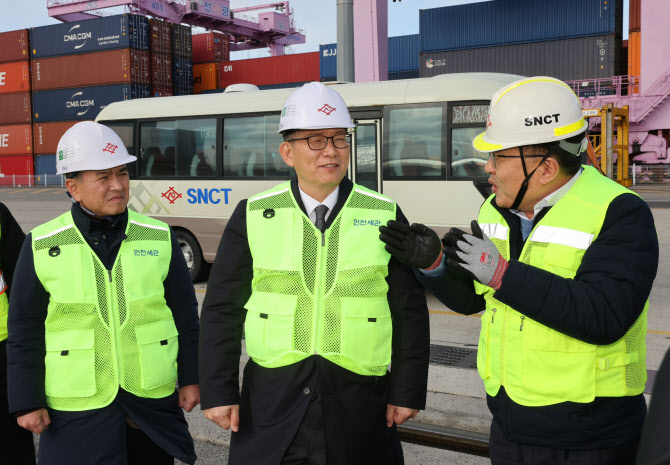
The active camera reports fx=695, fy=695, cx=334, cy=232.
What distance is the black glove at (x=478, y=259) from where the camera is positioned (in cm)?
216

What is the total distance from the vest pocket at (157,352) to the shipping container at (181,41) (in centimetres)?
4471

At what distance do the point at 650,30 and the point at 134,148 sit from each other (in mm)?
27884

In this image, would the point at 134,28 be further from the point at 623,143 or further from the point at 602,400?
the point at 602,400

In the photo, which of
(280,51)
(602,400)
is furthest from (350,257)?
(280,51)

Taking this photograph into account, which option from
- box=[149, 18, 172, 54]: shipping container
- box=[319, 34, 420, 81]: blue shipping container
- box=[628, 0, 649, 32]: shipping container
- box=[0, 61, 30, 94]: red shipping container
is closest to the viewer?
box=[628, 0, 649, 32]: shipping container

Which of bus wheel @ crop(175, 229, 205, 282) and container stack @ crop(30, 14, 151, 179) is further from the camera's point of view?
container stack @ crop(30, 14, 151, 179)

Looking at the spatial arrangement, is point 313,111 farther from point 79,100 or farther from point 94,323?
point 79,100

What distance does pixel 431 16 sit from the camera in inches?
1364

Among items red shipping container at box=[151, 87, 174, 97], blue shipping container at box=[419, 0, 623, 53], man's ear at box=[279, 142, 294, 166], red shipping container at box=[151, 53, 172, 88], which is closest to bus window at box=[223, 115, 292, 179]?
man's ear at box=[279, 142, 294, 166]

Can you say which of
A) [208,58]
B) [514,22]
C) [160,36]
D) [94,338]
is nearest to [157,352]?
[94,338]

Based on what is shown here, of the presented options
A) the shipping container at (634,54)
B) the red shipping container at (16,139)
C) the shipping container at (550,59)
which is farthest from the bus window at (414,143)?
the red shipping container at (16,139)

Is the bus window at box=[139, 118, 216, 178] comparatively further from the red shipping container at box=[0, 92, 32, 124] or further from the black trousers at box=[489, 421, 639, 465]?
the red shipping container at box=[0, 92, 32, 124]

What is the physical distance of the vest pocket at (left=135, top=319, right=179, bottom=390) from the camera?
2781 millimetres

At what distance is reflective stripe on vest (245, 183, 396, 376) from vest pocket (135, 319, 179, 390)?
0.46m
